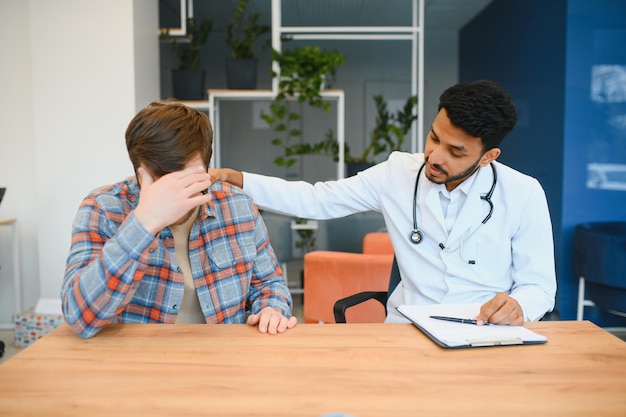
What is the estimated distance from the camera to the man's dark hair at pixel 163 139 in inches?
50.9

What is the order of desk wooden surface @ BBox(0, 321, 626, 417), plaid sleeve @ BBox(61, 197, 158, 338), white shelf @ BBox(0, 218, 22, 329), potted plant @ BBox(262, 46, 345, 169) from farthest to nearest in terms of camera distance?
potted plant @ BBox(262, 46, 345, 169)
white shelf @ BBox(0, 218, 22, 329)
plaid sleeve @ BBox(61, 197, 158, 338)
desk wooden surface @ BBox(0, 321, 626, 417)

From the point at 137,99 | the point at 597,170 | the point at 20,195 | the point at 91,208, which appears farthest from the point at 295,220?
the point at 91,208

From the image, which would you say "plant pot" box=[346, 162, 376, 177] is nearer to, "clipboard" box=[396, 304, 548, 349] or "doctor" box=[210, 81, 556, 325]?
"doctor" box=[210, 81, 556, 325]

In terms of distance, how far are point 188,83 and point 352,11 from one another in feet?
11.2

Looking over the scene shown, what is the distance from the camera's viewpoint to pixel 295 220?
4012 mm

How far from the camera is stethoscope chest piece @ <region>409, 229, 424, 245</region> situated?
1841mm

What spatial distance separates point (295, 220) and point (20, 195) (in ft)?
6.66

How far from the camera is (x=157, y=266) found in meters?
1.40

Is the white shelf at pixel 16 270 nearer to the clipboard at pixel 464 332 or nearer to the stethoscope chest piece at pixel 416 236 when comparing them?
the stethoscope chest piece at pixel 416 236

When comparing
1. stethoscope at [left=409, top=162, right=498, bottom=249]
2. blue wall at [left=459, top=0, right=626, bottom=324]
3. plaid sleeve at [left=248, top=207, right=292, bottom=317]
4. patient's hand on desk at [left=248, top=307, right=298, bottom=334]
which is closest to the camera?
patient's hand on desk at [left=248, top=307, right=298, bottom=334]

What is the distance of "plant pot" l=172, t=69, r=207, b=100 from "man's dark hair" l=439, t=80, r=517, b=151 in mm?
3026

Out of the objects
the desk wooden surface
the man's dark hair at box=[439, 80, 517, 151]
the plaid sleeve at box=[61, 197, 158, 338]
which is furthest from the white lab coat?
the plaid sleeve at box=[61, 197, 158, 338]

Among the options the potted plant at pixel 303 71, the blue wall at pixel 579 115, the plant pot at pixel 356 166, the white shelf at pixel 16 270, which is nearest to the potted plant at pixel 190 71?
the potted plant at pixel 303 71

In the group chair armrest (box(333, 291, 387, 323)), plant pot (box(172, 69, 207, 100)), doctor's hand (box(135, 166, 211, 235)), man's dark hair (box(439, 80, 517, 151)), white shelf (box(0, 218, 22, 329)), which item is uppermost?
plant pot (box(172, 69, 207, 100))
